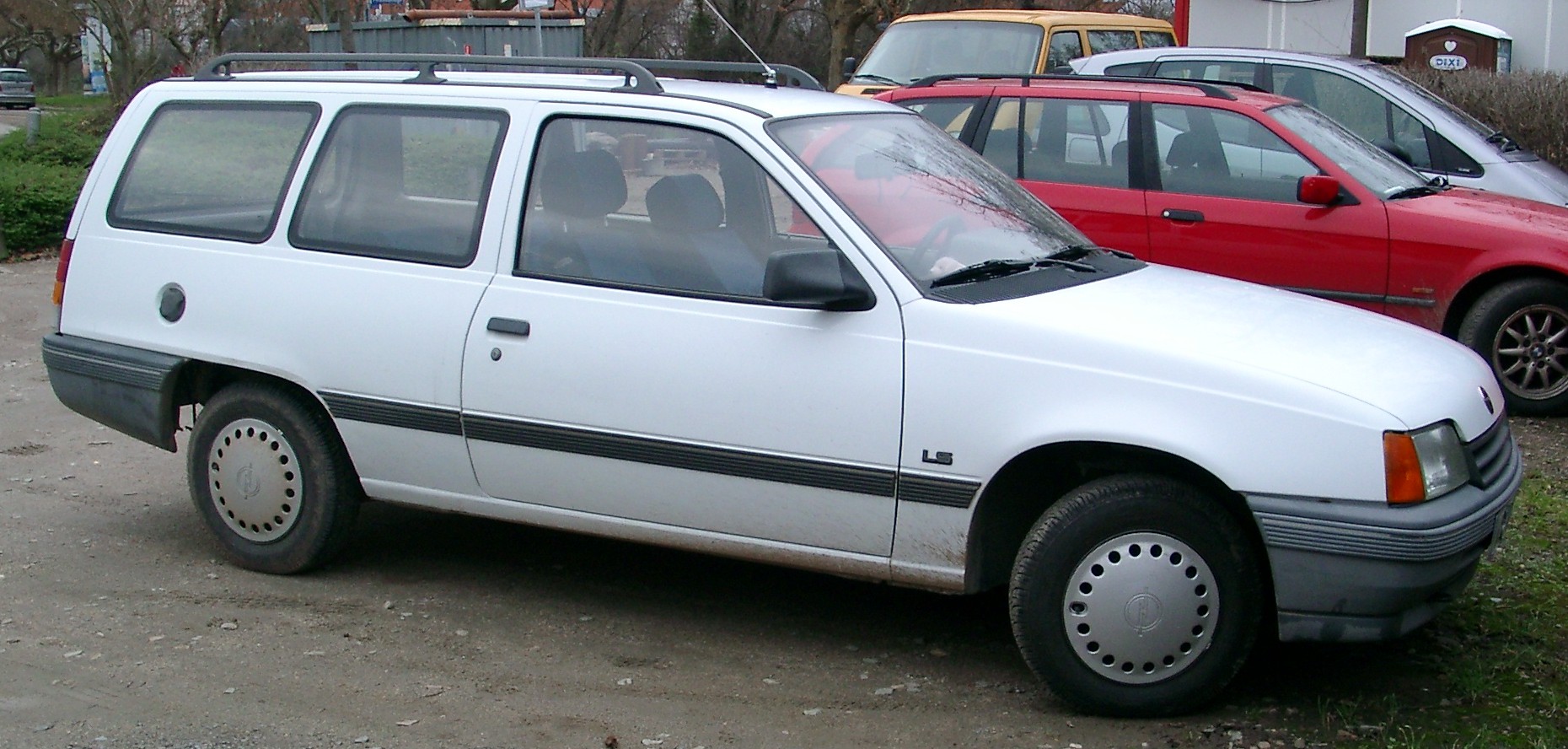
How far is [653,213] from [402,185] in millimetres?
983

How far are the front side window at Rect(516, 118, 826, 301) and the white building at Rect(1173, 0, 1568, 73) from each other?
13.4m

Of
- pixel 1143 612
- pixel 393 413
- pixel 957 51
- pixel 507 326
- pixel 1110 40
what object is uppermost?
pixel 1110 40

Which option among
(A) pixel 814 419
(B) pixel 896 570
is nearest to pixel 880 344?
(A) pixel 814 419

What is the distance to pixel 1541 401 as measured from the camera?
7.71m

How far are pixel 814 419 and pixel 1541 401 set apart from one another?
488 centimetres

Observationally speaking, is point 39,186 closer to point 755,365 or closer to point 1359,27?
point 1359,27

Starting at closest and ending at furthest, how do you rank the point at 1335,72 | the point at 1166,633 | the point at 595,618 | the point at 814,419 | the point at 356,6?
the point at 1166,633 < the point at 814,419 < the point at 595,618 < the point at 1335,72 < the point at 356,6

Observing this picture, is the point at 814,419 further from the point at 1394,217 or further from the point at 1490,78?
the point at 1490,78

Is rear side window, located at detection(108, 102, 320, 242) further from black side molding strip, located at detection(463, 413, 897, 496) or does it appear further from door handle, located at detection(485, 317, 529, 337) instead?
black side molding strip, located at detection(463, 413, 897, 496)

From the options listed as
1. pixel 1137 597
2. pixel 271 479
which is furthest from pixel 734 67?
pixel 1137 597

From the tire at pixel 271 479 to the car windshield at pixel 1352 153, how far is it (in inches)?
202

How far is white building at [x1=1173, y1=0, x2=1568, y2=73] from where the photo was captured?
17.1 meters

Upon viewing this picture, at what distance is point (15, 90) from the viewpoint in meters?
53.1

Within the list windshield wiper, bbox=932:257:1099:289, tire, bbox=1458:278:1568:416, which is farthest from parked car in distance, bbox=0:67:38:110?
windshield wiper, bbox=932:257:1099:289
